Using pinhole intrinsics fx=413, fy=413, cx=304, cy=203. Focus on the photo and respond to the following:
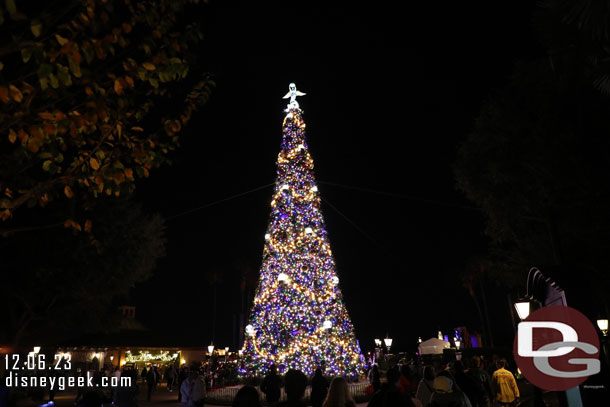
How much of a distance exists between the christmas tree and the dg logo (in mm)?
10077

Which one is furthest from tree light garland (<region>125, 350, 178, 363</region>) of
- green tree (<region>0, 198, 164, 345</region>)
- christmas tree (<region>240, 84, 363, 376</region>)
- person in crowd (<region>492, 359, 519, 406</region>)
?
person in crowd (<region>492, 359, 519, 406</region>)

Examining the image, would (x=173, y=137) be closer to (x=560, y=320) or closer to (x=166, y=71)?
(x=166, y=71)

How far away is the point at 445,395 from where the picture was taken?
5340mm

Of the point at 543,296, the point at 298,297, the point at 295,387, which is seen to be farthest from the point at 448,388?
the point at 298,297

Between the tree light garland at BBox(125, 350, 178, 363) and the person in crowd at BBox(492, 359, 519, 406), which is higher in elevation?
the person in crowd at BBox(492, 359, 519, 406)

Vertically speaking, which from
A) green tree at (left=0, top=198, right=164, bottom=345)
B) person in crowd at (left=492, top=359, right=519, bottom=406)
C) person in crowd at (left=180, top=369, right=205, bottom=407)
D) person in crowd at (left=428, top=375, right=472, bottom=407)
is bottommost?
person in crowd at (left=492, top=359, right=519, bottom=406)

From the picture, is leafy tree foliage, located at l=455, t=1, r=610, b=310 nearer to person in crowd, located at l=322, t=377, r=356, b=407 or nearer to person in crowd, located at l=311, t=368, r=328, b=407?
person in crowd, located at l=311, t=368, r=328, b=407

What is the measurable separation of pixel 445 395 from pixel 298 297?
36.3 feet

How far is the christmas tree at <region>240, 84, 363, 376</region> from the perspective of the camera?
15680 mm

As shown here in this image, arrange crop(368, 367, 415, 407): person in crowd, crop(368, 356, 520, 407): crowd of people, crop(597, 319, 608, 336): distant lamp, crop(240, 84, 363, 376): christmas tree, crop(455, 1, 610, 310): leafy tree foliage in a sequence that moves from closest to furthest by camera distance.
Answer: crop(368, 367, 415, 407): person in crowd < crop(368, 356, 520, 407): crowd of people < crop(597, 319, 608, 336): distant lamp < crop(455, 1, 610, 310): leafy tree foliage < crop(240, 84, 363, 376): christmas tree

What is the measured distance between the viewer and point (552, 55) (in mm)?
11211

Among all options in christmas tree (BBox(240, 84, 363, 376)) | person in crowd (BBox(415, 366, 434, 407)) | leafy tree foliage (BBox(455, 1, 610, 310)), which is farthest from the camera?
christmas tree (BBox(240, 84, 363, 376))

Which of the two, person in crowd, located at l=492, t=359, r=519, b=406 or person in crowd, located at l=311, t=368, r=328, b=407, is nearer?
person in crowd, located at l=492, t=359, r=519, b=406

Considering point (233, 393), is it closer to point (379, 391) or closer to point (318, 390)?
point (318, 390)
